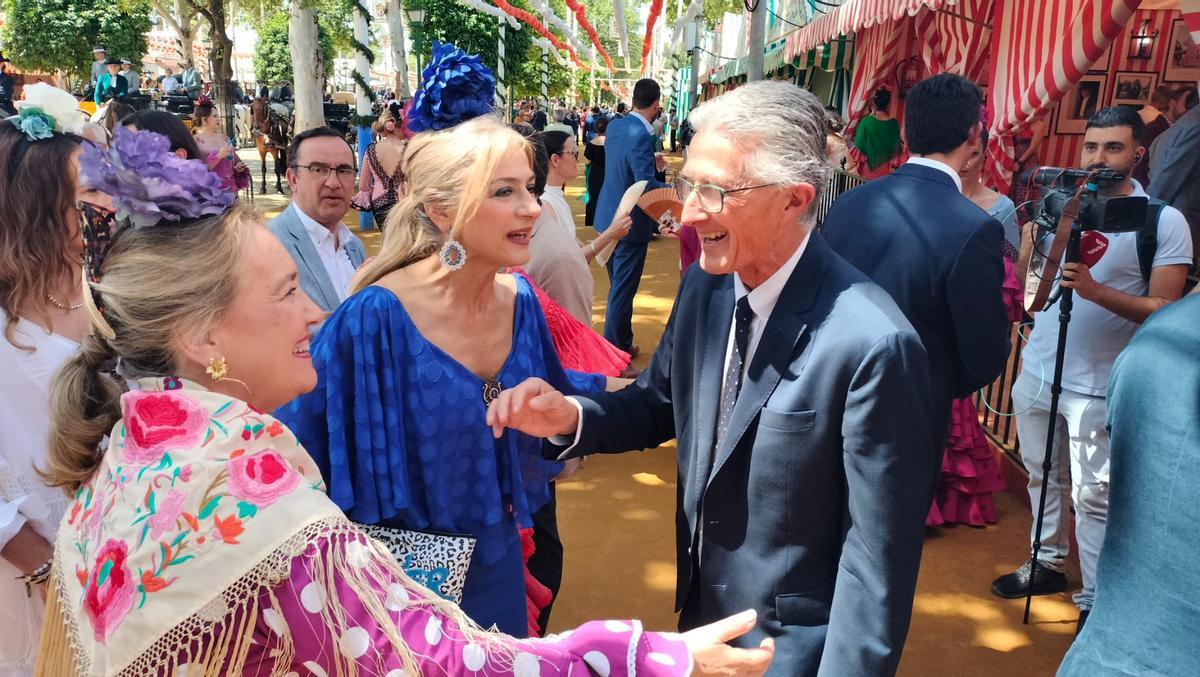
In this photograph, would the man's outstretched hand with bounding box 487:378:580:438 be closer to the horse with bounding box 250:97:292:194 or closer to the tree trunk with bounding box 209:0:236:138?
the tree trunk with bounding box 209:0:236:138

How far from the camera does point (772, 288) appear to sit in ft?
6.13

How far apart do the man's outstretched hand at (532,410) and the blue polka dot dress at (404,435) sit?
257 millimetres

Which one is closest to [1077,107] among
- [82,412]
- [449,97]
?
[449,97]

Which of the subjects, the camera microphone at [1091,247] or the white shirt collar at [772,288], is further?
the camera microphone at [1091,247]

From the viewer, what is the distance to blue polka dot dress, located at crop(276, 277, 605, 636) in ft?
6.99

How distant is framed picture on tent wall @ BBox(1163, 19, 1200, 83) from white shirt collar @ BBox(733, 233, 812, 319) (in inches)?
359

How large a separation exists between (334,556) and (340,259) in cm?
303

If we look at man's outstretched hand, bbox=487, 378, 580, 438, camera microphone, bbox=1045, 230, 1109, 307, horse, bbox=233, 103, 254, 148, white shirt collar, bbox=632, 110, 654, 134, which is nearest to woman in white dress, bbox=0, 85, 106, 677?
man's outstretched hand, bbox=487, 378, 580, 438

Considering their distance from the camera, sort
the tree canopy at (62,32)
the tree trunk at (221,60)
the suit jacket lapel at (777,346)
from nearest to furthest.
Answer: the suit jacket lapel at (777,346) → the tree trunk at (221,60) → the tree canopy at (62,32)

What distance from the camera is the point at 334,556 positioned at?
121cm

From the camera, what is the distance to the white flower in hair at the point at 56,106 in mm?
2439

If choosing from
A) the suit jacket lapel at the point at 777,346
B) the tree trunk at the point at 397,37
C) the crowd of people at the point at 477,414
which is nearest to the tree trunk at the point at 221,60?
the tree trunk at the point at 397,37

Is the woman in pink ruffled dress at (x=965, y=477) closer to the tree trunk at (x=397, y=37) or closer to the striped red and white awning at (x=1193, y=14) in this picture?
the striped red and white awning at (x=1193, y=14)

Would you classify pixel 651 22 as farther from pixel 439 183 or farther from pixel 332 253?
pixel 439 183
